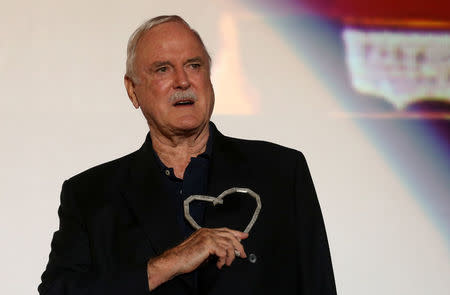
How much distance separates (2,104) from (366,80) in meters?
1.08

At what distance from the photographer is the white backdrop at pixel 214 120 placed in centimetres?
256

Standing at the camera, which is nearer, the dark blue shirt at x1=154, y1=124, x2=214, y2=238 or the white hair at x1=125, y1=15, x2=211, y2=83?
the dark blue shirt at x1=154, y1=124, x2=214, y2=238

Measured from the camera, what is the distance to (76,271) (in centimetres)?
192

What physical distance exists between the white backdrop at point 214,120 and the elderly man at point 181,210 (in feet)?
1.62

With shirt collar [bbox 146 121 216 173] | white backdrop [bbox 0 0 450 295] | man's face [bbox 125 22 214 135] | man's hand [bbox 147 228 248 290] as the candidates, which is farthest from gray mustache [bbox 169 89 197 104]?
white backdrop [bbox 0 0 450 295]

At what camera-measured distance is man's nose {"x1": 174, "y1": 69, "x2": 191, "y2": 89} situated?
2018mm

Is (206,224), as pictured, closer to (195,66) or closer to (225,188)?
(225,188)

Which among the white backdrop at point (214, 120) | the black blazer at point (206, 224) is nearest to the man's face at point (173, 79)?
the black blazer at point (206, 224)

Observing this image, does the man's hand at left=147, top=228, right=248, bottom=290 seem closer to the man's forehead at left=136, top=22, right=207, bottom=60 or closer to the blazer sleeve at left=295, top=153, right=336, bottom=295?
the blazer sleeve at left=295, top=153, right=336, bottom=295

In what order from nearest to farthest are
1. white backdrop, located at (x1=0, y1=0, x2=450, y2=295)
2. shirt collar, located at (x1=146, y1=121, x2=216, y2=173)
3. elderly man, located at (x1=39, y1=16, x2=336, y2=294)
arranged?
elderly man, located at (x1=39, y1=16, x2=336, y2=294) < shirt collar, located at (x1=146, y1=121, x2=216, y2=173) < white backdrop, located at (x1=0, y1=0, x2=450, y2=295)

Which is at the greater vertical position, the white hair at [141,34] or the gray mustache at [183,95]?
the white hair at [141,34]

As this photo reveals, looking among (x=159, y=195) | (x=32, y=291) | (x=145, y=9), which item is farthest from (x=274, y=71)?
(x=32, y=291)

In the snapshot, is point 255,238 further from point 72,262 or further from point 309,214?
point 72,262

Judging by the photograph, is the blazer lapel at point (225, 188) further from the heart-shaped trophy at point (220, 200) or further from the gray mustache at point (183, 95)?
the gray mustache at point (183, 95)
